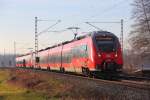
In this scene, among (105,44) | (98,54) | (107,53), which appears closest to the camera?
(98,54)

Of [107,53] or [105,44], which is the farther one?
[105,44]

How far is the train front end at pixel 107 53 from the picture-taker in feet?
104

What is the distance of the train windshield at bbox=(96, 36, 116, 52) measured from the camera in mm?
32375

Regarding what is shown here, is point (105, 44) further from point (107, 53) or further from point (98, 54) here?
point (98, 54)

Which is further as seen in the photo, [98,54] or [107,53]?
[107,53]

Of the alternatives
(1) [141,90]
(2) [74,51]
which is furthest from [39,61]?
(1) [141,90]

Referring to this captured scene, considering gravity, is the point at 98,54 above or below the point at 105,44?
below

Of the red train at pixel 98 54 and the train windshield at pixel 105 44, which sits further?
the train windshield at pixel 105 44

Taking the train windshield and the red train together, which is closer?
the red train

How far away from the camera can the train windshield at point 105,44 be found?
32375 mm

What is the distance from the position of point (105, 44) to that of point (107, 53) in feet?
2.36

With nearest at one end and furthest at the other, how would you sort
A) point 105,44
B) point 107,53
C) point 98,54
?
point 98,54 → point 107,53 → point 105,44

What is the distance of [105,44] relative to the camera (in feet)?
107

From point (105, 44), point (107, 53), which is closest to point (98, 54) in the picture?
point (107, 53)
